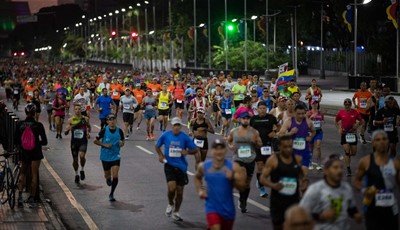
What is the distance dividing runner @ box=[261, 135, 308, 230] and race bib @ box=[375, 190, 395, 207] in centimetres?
100

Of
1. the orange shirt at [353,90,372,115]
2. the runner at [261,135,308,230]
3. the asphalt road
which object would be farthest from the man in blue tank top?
the orange shirt at [353,90,372,115]

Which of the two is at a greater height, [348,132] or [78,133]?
[78,133]

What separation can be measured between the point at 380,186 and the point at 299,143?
6237mm

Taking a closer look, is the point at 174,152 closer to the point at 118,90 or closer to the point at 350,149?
the point at 350,149

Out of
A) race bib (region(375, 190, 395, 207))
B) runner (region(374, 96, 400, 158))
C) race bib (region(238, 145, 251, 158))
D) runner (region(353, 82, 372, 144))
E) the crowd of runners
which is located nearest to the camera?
the crowd of runners

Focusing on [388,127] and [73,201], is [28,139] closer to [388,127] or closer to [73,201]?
[73,201]

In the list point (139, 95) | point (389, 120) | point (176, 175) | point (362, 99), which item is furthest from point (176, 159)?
point (139, 95)

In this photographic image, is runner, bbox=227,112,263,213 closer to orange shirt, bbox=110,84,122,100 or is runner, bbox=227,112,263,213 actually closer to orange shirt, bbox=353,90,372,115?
orange shirt, bbox=353,90,372,115

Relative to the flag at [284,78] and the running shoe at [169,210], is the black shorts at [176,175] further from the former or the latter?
the flag at [284,78]

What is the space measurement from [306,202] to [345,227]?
1.52 feet

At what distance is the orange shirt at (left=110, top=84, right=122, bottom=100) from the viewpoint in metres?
39.5

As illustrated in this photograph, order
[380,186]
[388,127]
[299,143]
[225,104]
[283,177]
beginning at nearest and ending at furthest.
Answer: [380,186]
[283,177]
[299,143]
[388,127]
[225,104]

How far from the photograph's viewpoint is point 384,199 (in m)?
10.8

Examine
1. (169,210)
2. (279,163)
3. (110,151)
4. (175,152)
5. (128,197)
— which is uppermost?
(279,163)
